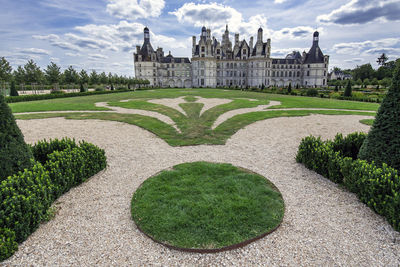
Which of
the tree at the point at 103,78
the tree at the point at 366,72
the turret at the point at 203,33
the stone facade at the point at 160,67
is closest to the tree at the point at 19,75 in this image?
the tree at the point at 103,78

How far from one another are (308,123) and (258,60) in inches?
2418

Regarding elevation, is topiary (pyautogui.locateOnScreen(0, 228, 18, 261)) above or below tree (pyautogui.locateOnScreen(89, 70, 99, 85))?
below

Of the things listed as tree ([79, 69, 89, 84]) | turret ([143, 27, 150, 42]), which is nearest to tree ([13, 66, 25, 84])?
tree ([79, 69, 89, 84])

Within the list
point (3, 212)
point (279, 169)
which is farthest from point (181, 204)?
point (279, 169)

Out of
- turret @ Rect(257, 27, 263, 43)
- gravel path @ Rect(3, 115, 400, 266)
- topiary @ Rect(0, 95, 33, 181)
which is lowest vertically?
gravel path @ Rect(3, 115, 400, 266)

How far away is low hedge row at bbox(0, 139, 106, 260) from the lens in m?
3.74

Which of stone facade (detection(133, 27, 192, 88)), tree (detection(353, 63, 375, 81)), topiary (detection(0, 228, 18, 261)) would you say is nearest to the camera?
topiary (detection(0, 228, 18, 261))

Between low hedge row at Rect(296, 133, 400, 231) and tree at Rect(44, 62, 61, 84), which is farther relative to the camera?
tree at Rect(44, 62, 61, 84)

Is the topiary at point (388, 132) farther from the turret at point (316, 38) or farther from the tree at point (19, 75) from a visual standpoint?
the turret at point (316, 38)

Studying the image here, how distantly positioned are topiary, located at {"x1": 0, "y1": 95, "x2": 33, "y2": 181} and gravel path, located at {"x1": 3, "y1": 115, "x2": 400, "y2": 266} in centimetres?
132

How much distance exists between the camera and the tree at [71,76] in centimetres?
4547

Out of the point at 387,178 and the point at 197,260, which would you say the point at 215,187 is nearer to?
the point at 197,260

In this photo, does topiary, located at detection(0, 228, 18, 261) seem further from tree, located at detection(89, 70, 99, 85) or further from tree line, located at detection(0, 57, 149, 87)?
tree, located at detection(89, 70, 99, 85)

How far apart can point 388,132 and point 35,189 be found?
8.50 metres
